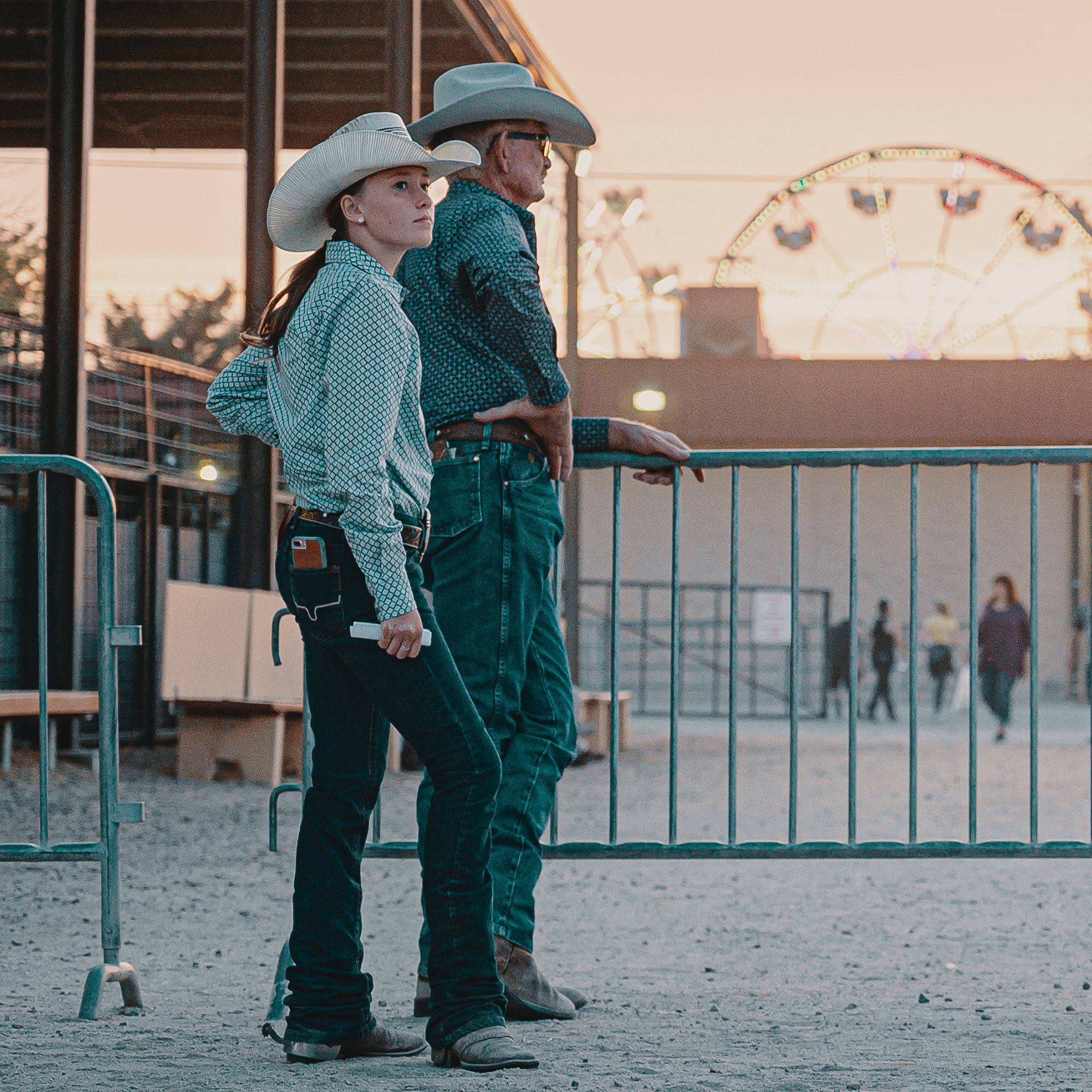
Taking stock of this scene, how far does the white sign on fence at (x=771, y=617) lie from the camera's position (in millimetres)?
25078

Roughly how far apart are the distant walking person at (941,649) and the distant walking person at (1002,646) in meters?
5.13

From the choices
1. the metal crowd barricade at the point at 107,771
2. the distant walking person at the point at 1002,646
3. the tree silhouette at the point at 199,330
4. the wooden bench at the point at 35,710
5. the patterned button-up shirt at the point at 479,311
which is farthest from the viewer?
the distant walking person at the point at 1002,646

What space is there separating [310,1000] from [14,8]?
29.9 ft

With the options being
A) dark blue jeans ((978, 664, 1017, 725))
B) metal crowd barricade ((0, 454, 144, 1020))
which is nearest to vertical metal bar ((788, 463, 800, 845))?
metal crowd barricade ((0, 454, 144, 1020))

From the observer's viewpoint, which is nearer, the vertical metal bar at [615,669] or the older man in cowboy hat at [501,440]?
the older man in cowboy hat at [501,440]

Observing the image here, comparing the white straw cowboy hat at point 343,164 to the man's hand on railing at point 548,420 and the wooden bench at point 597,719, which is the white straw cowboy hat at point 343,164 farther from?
the wooden bench at point 597,719

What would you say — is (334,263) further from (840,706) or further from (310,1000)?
(840,706)

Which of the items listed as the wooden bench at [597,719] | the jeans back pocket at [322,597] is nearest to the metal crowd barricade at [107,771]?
the jeans back pocket at [322,597]

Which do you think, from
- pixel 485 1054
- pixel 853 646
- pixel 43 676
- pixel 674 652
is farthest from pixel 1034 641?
pixel 43 676

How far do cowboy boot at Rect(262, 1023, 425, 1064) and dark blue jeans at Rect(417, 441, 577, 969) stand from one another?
33 centimetres

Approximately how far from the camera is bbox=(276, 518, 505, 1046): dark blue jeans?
299 centimetres

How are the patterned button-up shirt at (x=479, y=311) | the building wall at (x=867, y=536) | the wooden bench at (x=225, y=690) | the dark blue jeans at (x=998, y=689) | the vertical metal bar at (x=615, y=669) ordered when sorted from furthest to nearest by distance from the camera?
1. the building wall at (x=867, y=536)
2. the dark blue jeans at (x=998, y=689)
3. the wooden bench at (x=225, y=690)
4. the vertical metal bar at (x=615, y=669)
5. the patterned button-up shirt at (x=479, y=311)

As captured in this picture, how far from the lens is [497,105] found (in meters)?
3.43

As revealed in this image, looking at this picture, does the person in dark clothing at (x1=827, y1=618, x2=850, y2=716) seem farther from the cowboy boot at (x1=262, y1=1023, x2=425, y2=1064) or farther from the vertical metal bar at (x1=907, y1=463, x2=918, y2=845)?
the cowboy boot at (x1=262, y1=1023, x2=425, y2=1064)
